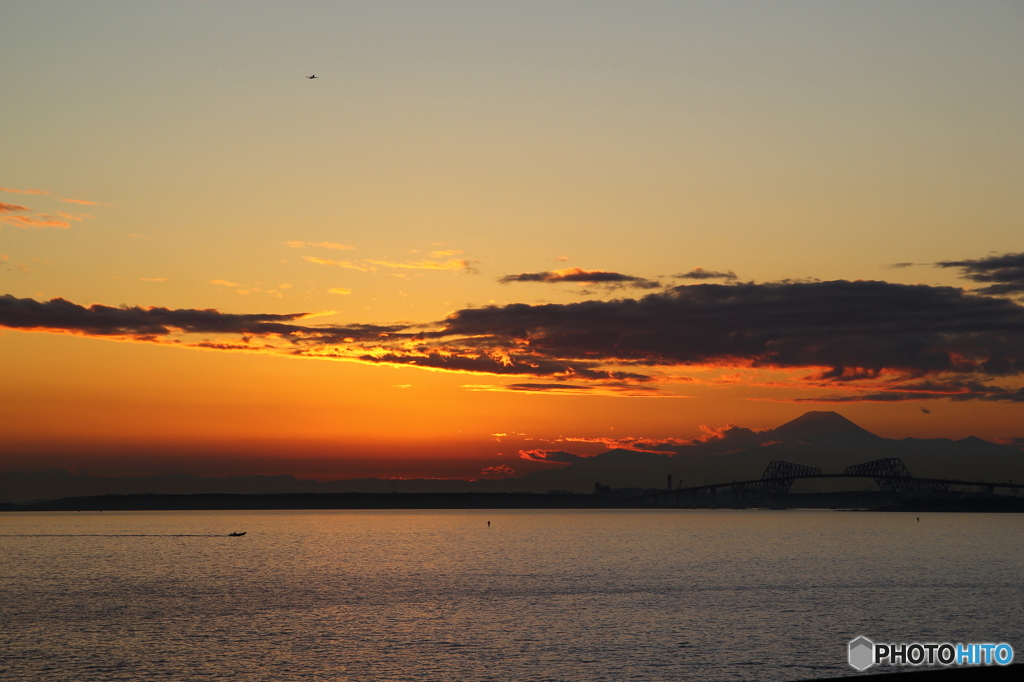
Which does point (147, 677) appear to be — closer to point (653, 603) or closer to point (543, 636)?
point (543, 636)

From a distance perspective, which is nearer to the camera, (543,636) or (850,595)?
(543,636)

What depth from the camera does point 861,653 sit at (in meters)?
64.4

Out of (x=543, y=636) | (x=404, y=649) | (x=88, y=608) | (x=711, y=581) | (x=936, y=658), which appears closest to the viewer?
(x=936, y=658)

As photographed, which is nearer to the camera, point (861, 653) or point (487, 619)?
point (861, 653)

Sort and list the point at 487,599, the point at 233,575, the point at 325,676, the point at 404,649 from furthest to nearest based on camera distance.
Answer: the point at 233,575, the point at 487,599, the point at 404,649, the point at 325,676

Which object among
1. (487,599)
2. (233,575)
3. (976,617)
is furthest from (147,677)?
(233,575)

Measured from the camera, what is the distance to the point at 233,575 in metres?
142

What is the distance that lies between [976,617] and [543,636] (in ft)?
139

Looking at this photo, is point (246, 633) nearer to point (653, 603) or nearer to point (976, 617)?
point (653, 603)

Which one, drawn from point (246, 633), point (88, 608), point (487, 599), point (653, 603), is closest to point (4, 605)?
point (88, 608)

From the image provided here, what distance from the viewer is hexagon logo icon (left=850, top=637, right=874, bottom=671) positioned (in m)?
60.7

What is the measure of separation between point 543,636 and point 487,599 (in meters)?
30.9

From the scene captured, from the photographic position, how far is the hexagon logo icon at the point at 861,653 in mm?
60719

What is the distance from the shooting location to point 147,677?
56156mm
